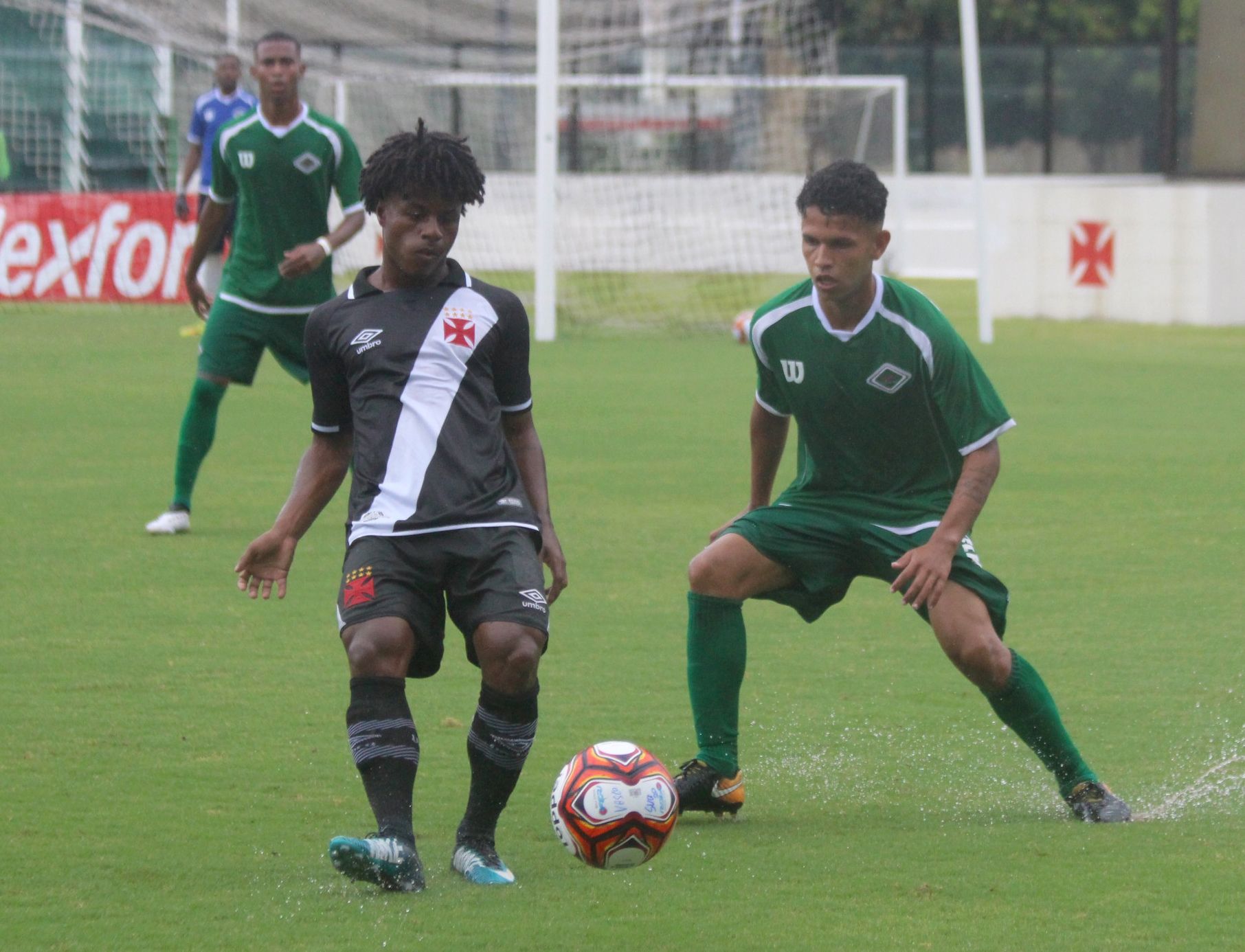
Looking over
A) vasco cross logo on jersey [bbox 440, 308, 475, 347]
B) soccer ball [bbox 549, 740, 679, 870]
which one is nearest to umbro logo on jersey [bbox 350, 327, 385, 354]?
vasco cross logo on jersey [bbox 440, 308, 475, 347]

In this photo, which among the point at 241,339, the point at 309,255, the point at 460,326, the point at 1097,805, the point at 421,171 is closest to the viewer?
the point at 421,171

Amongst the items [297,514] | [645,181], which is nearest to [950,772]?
[297,514]

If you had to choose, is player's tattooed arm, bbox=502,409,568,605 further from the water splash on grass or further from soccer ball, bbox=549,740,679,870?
the water splash on grass

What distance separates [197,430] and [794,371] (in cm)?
445

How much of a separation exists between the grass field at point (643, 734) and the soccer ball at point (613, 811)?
Answer: 0.11 meters

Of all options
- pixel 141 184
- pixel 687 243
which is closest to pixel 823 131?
pixel 687 243

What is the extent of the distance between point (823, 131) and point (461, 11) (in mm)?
5318

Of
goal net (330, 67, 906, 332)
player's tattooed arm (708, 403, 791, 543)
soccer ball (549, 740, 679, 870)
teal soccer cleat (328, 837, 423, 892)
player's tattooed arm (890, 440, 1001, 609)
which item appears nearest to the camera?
teal soccer cleat (328, 837, 423, 892)

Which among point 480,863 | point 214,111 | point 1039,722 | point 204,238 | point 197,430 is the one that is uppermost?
point 214,111

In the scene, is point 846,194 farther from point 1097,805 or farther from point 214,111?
point 214,111

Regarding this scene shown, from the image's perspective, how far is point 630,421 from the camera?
12961 mm

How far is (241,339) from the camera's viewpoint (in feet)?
28.8

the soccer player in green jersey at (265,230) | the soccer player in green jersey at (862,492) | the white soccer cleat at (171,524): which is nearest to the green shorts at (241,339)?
the soccer player in green jersey at (265,230)

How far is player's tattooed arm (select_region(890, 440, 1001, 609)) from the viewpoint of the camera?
4750mm
